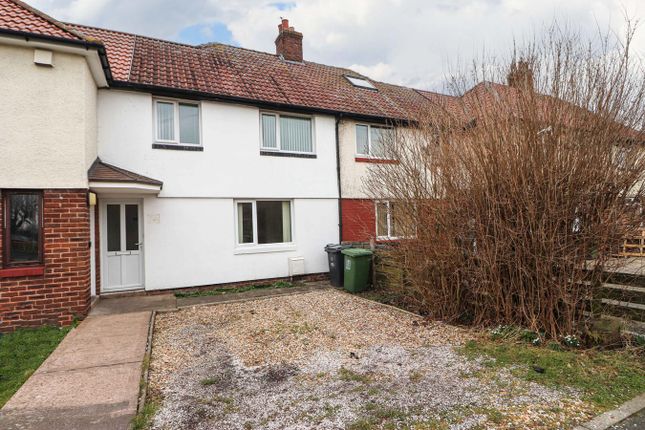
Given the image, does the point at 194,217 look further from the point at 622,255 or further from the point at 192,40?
the point at 622,255

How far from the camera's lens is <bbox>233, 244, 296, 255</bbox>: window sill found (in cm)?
910

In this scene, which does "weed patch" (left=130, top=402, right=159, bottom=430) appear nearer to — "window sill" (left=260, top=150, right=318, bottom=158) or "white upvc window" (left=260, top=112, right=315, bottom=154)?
"window sill" (left=260, top=150, right=318, bottom=158)

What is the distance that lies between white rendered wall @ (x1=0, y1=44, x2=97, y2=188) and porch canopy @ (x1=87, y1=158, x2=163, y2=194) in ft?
1.13

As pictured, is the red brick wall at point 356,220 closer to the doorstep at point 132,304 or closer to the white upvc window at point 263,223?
the white upvc window at point 263,223

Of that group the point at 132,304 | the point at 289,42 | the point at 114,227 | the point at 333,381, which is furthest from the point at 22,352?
the point at 289,42

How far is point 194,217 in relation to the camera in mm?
8562

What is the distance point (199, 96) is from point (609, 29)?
307 inches

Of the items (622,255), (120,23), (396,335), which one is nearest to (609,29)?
(622,255)

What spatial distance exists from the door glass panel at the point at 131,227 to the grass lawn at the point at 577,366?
7.13 metres

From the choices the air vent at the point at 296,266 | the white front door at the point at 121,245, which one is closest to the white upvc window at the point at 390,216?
the air vent at the point at 296,266

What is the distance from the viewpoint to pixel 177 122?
855 centimetres

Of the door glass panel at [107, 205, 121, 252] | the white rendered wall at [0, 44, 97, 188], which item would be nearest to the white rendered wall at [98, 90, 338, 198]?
the door glass panel at [107, 205, 121, 252]

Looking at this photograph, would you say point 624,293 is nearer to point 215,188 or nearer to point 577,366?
point 577,366

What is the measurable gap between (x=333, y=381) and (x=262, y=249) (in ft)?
19.2
